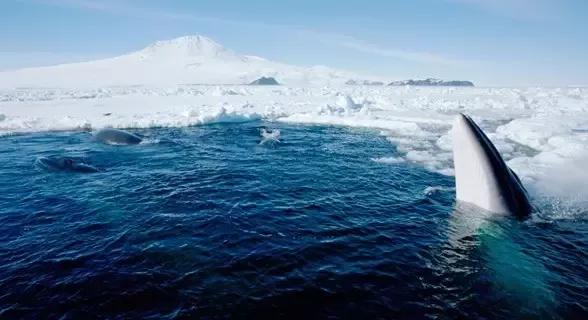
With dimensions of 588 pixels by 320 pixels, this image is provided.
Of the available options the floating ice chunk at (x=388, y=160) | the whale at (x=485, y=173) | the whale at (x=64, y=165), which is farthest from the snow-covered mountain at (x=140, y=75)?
the whale at (x=485, y=173)

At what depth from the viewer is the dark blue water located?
6.84 meters

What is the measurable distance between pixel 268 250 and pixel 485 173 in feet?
21.5

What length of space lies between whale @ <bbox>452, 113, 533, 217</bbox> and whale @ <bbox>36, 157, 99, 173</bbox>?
14.5 metres

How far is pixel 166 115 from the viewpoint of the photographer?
32406 millimetres

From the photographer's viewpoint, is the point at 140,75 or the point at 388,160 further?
the point at 140,75

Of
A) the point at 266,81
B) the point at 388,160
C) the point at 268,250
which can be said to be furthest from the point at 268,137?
the point at 266,81

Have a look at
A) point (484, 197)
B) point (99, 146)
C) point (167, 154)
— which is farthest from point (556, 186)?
point (99, 146)

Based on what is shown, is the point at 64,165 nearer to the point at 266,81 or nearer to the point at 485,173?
the point at 485,173

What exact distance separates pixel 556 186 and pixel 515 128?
1477 centimetres

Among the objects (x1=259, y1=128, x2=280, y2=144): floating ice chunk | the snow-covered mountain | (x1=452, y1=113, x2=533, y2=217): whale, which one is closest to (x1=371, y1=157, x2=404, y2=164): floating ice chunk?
(x1=259, y1=128, x2=280, y2=144): floating ice chunk

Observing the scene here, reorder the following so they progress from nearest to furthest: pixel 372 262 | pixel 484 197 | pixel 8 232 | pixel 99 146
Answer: pixel 372 262, pixel 8 232, pixel 484 197, pixel 99 146

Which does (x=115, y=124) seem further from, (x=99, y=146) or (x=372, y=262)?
(x=372, y=262)

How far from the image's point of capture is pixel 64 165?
1655 cm

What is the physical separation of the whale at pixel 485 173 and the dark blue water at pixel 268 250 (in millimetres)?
533
